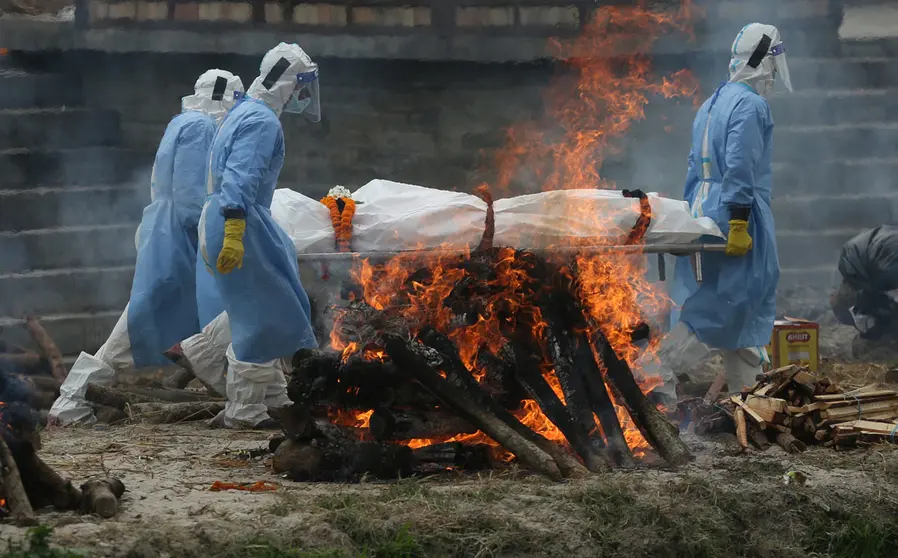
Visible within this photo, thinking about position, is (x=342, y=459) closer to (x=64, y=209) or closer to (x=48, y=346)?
(x=48, y=346)

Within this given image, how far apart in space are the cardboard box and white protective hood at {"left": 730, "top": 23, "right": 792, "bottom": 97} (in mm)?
1922

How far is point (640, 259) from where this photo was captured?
7.75m

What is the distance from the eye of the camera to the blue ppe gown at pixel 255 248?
7551 mm

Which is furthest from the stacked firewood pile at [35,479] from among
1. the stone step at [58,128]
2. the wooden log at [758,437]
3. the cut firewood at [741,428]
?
the stone step at [58,128]

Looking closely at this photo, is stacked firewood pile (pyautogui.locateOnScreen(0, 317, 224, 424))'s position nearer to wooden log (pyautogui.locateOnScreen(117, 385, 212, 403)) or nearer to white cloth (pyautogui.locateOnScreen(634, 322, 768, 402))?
wooden log (pyautogui.locateOnScreen(117, 385, 212, 403))

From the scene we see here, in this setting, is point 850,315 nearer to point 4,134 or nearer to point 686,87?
point 686,87

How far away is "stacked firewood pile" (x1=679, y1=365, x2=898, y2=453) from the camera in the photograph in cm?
684

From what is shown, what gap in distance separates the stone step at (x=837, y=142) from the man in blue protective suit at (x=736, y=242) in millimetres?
3860

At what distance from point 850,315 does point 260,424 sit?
19.9 feet

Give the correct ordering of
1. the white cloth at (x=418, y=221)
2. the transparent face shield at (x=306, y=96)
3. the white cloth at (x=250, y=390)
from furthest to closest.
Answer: the transparent face shield at (x=306, y=96)
the white cloth at (x=250, y=390)
the white cloth at (x=418, y=221)

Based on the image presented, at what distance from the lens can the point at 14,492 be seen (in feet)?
16.5

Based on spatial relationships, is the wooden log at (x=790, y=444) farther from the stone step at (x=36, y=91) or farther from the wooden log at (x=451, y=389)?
the stone step at (x=36, y=91)

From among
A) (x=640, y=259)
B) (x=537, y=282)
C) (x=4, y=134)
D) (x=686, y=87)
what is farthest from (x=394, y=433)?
(x=686, y=87)

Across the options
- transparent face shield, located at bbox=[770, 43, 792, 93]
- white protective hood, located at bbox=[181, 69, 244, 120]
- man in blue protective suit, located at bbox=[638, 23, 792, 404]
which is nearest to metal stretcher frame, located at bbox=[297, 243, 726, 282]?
man in blue protective suit, located at bbox=[638, 23, 792, 404]
